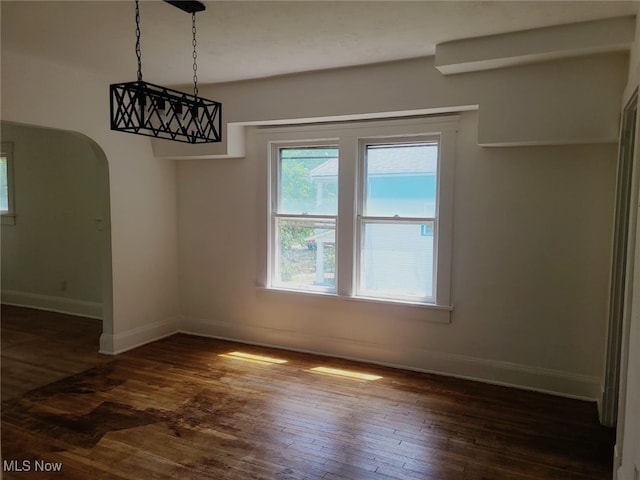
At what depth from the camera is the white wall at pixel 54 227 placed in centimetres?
574

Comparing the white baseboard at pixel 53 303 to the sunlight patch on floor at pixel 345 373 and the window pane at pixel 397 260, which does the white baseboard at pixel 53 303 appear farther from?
the window pane at pixel 397 260

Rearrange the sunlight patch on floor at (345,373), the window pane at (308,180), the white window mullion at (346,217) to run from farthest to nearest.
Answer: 1. the window pane at (308,180)
2. the white window mullion at (346,217)
3. the sunlight patch on floor at (345,373)

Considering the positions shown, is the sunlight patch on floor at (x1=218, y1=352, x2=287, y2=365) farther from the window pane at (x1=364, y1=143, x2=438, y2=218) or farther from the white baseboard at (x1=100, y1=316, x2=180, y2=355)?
the window pane at (x1=364, y1=143, x2=438, y2=218)

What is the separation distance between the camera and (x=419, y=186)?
162 inches

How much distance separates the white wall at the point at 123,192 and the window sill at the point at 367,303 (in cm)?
119

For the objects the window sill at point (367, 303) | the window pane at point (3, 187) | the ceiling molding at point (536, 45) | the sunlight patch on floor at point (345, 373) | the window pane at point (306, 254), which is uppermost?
the ceiling molding at point (536, 45)

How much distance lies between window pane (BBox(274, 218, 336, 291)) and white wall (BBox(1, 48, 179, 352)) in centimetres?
133

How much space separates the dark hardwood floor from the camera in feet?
8.74

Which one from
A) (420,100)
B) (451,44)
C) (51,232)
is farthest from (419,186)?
(51,232)

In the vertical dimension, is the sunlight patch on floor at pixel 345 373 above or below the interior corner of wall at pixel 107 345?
below

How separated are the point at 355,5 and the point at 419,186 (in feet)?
5.99

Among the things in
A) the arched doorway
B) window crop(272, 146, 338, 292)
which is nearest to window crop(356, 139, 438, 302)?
window crop(272, 146, 338, 292)

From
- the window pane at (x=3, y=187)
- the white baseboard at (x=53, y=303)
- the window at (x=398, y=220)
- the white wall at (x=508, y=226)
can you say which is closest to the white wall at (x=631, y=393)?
the white wall at (x=508, y=226)

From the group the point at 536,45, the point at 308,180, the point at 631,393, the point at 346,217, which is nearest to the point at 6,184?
the point at 308,180
